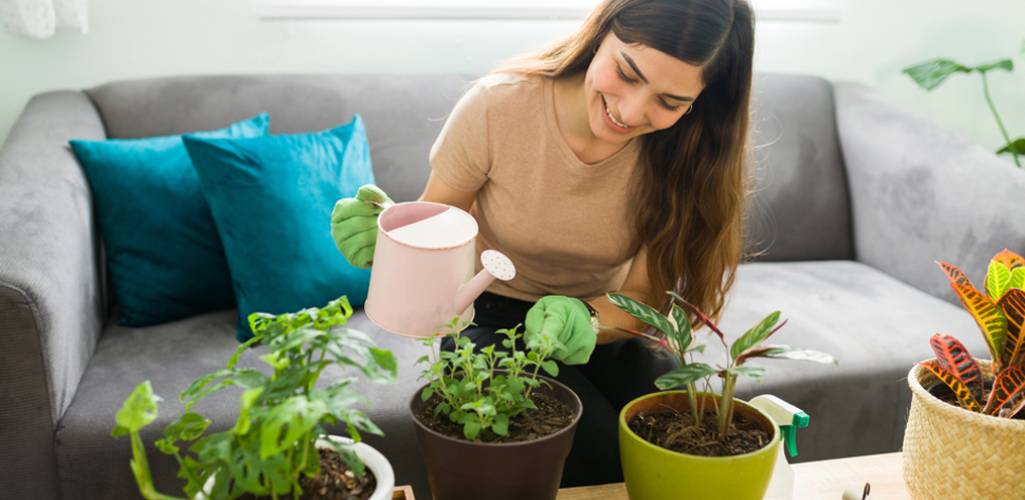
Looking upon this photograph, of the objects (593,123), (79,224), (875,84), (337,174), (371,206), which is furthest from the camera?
(875,84)

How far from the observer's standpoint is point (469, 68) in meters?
2.25

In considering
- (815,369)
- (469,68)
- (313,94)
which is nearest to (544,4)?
(469,68)

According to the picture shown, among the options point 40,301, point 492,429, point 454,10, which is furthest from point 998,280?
point 454,10

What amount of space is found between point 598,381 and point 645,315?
0.50 m

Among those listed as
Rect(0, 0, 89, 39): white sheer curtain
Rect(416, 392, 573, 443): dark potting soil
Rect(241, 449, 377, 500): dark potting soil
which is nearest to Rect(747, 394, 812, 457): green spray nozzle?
Rect(416, 392, 573, 443): dark potting soil

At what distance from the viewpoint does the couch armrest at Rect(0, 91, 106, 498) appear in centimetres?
125

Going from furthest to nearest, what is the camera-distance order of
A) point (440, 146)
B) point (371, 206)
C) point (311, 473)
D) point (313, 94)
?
point (313, 94) < point (440, 146) < point (371, 206) < point (311, 473)

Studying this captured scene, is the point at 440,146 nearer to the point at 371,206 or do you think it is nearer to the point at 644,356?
the point at 371,206

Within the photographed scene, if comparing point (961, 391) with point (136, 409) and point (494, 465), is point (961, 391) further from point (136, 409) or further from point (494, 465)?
point (136, 409)

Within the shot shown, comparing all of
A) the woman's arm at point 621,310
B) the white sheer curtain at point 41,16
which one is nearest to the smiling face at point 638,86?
the woman's arm at point 621,310

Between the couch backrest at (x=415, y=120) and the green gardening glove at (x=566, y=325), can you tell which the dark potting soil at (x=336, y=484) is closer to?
the green gardening glove at (x=566, y=325)

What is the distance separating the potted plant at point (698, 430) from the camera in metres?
0.88

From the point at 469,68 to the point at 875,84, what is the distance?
1.18m

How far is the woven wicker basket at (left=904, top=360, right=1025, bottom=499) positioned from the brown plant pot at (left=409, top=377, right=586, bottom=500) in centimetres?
39
